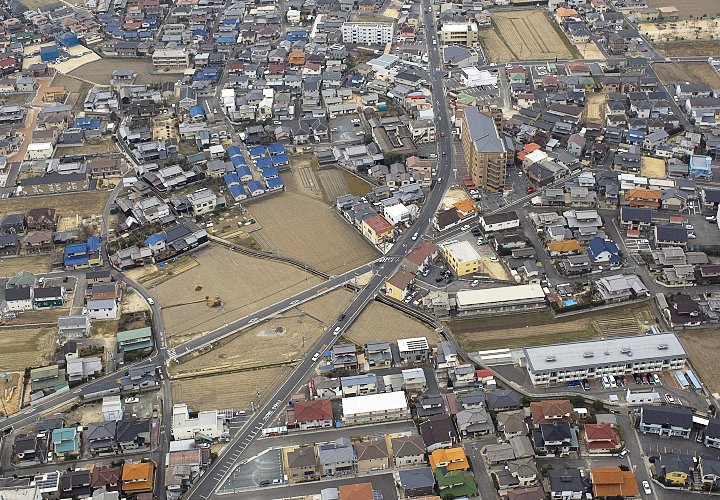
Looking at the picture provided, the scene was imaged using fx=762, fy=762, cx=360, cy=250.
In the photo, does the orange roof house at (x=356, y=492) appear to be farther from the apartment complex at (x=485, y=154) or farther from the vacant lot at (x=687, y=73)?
the vacant lot at (x=687, y=73)

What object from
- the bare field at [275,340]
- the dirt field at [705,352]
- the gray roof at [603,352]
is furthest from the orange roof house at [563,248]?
the bare field at [275,340]

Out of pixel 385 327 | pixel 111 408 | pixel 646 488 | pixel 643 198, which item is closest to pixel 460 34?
pixel 643 198

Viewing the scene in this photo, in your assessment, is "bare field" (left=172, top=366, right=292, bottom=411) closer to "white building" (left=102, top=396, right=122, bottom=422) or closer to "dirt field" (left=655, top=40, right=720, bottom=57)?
"white building" (left=102, top=396, right=122, bottom=422)

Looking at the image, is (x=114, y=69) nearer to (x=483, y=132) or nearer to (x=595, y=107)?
(x=483, y=132)

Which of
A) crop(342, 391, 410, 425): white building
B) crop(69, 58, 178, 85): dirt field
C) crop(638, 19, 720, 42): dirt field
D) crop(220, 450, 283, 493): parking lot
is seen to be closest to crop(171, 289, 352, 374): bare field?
crop(342, 391, 410, 425): white building

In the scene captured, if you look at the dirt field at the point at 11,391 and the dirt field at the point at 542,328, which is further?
the dirt field at the point at 542,328

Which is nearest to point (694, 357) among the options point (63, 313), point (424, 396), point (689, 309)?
point (689, 309)
